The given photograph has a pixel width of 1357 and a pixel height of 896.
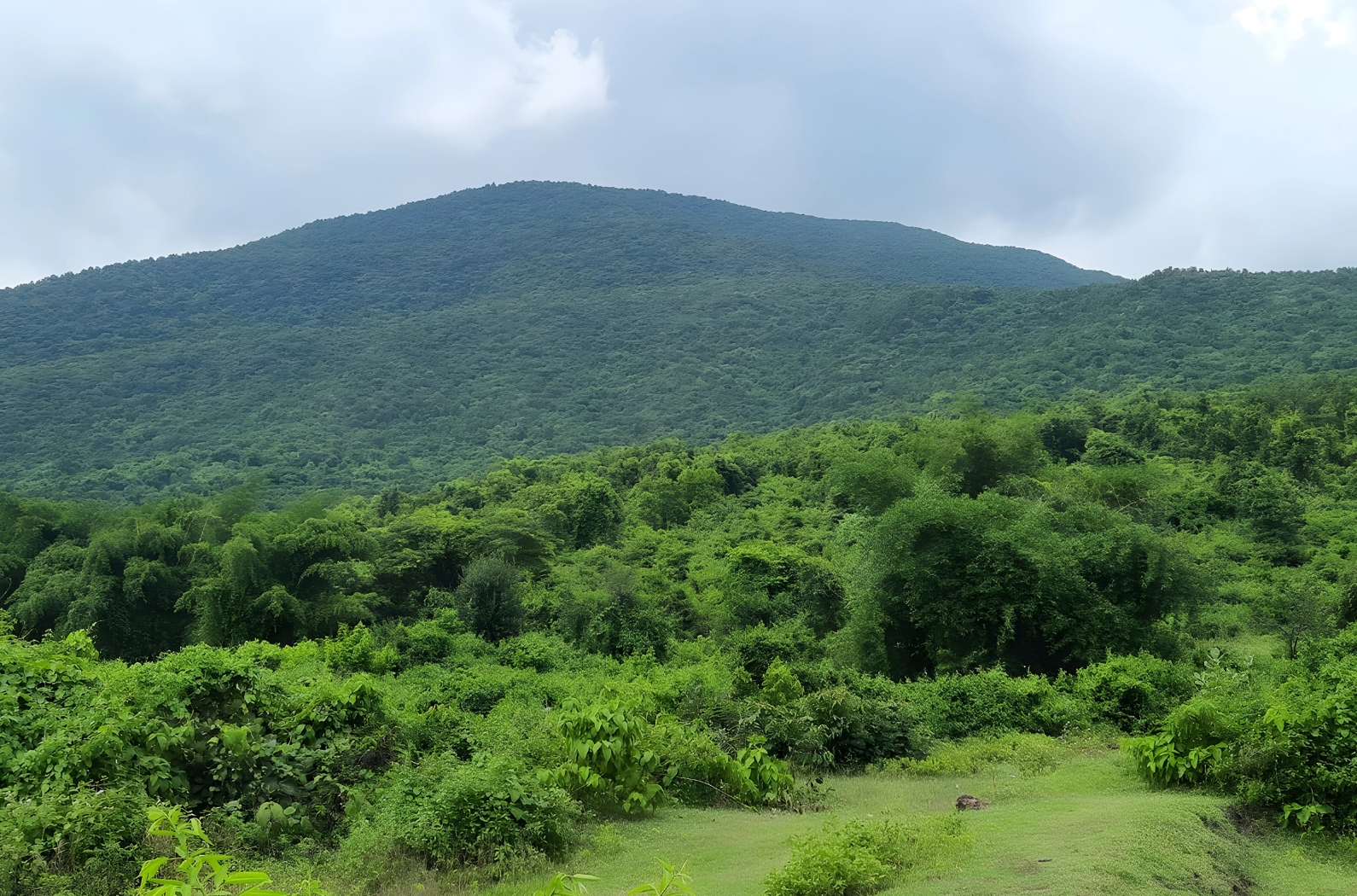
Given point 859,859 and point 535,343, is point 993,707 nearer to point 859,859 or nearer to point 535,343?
point 859,859

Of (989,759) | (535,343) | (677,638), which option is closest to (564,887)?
(989,759)

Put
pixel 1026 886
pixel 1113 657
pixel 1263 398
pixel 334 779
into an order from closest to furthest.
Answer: pixel 1026 886 → pixel 334 779 → pixel 1113 657 → pixel 1263 398

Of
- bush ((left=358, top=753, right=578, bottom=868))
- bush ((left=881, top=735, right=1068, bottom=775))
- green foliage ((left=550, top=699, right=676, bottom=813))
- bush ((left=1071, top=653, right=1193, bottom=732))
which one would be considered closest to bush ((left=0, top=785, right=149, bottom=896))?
bush ((left=358, top=753, right=578, bottom=868))

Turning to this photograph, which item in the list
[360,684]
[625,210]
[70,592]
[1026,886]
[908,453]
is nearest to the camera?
[1026,886]

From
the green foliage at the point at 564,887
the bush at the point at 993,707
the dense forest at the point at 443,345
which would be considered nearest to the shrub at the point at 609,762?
the green foliage at the point at 564,887

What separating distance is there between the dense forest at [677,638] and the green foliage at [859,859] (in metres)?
0.05

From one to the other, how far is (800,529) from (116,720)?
2736cm

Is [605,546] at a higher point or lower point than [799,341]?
lower

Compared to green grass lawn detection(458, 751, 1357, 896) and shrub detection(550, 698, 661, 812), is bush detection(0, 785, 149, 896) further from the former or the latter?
shrub detection(550, 698, 661, 812)

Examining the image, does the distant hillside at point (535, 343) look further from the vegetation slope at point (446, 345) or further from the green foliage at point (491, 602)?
the green foliage at point (491, 602)

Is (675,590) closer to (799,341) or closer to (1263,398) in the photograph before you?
(1263,398)

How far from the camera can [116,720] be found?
738cm

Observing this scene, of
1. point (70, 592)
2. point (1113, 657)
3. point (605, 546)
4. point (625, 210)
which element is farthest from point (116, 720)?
point (625, 210)

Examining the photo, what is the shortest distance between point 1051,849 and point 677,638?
19304 millimetres
